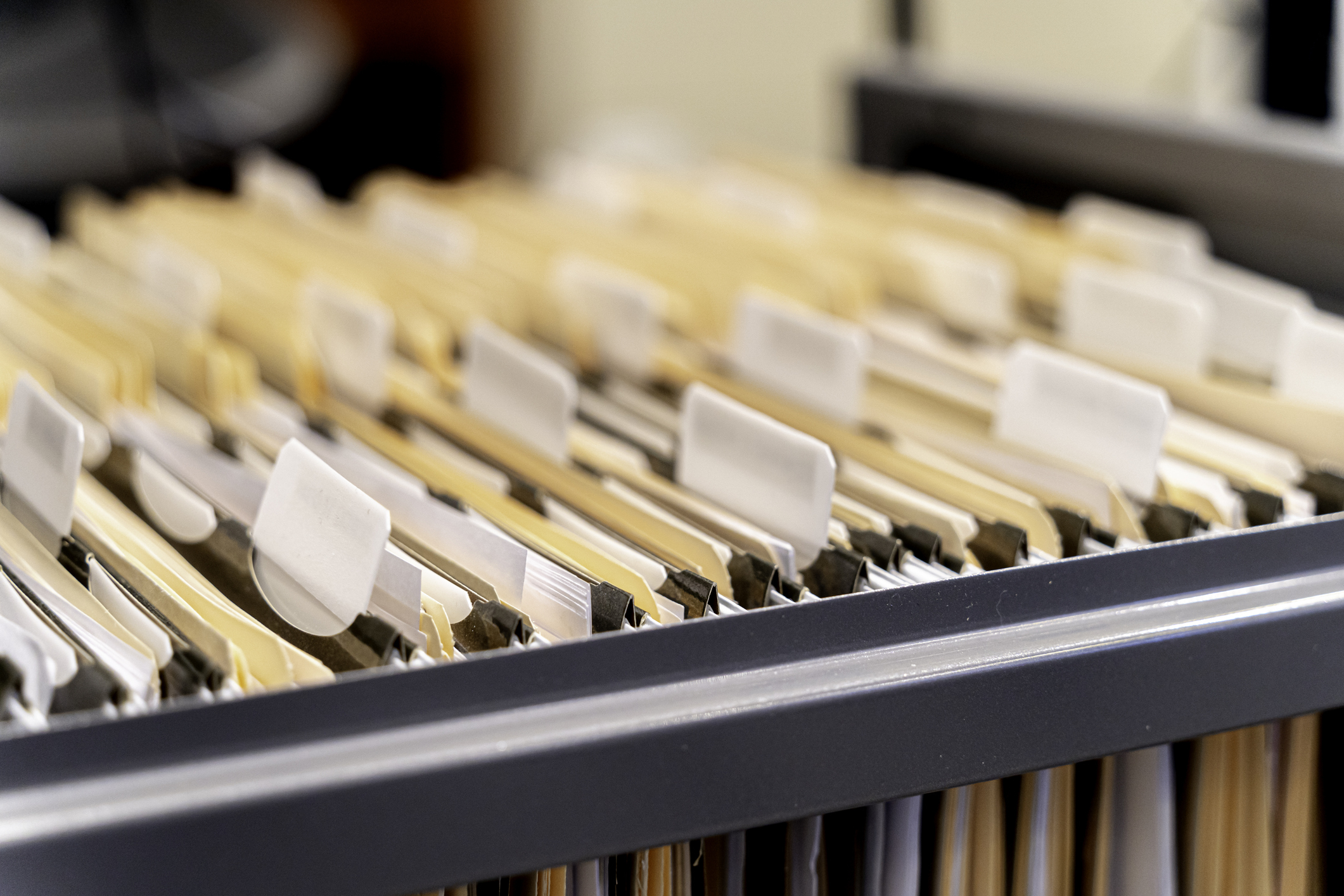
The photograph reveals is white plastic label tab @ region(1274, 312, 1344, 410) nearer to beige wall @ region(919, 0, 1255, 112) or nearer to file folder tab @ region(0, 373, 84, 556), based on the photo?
file folder tab @ region(0, 373, 84, 556)

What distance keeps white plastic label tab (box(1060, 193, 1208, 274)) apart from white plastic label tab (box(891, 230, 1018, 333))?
0.42 feet

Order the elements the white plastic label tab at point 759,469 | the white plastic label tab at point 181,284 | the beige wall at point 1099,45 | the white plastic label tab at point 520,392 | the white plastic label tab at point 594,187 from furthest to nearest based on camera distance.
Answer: the beige wall at point 1099,45 < the white plastic label tab at point 594,187 < the white plastic label tab at point 181,284 < the white plastic label tab at point 520,392 < the white plastic label tab at point 759,469

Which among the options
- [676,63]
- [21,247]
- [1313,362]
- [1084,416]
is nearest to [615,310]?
[1084,416]

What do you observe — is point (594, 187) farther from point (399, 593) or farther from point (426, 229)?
point (399, 593)

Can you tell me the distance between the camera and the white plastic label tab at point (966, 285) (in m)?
1.33

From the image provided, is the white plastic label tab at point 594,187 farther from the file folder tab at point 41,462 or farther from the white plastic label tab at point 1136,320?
the file folder tab at point 41,462

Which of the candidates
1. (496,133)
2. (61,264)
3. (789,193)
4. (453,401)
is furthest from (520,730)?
(496,133)

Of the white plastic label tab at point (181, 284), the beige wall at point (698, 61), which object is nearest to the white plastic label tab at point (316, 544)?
the white plastic label tab at point (181, 284)

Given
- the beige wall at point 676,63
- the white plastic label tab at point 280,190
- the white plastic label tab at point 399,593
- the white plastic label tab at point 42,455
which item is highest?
the white plastic label tab at point 42,455

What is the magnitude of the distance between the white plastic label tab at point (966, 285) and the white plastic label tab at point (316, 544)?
0.77m

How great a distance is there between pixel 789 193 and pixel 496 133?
2336mm

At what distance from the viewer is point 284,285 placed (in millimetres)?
1378

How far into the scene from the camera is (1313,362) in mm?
Answer: 1029

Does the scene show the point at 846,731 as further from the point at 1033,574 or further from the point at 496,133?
the point at 496,133
